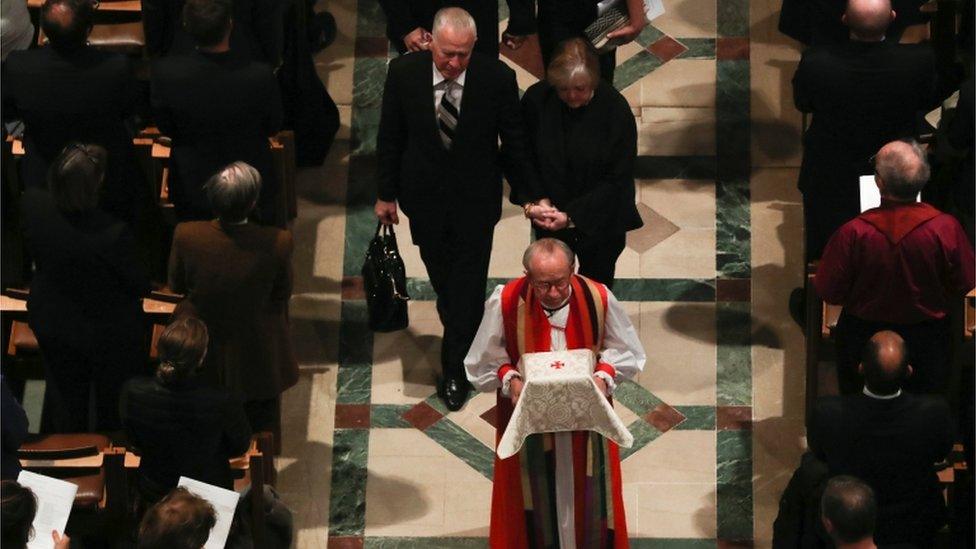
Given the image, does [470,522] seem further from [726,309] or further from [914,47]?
[914,47]

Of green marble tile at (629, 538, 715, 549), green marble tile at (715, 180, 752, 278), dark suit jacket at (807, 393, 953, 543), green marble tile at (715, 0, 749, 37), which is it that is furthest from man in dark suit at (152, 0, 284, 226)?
green marble tile at (715, 0, 749, 37)

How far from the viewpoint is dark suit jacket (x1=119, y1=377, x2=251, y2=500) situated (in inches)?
297

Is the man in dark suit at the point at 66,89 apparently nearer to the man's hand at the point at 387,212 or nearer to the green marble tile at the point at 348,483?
the man's hand at the point at 387,212

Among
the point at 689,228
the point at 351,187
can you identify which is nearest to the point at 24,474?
the point at 351,187

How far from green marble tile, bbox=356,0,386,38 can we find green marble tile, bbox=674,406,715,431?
2.92 metres

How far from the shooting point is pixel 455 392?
9.34 meters

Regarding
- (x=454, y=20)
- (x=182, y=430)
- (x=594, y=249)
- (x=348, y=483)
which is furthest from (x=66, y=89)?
(x=594, y=249)

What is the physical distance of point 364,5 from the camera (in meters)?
11.2

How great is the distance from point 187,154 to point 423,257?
1120 millimetres

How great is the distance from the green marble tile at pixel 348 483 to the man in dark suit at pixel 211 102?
129 centimetres

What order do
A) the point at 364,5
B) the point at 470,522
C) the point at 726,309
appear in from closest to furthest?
the point at 470,522, the point at 726,309, the point at 364,5

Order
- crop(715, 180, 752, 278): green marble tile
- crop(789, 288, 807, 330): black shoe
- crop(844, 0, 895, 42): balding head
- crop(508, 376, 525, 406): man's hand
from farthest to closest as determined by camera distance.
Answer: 1. crop(715, 180, 752, 278): green marble tile
2. crop(789, 288, 807, 330): black shoe
3. crop(844, 0, 895, 42): balding head
4. crop(508, 376, 525, 406): man's hand

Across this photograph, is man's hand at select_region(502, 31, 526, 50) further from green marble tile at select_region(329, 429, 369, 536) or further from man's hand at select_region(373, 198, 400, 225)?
green marble tile at select_region(329, 429, 369, 536)

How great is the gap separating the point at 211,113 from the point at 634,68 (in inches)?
119
